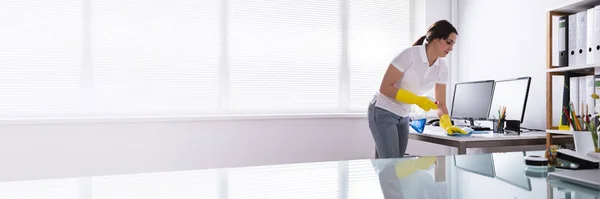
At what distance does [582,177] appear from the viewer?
0.86 meters

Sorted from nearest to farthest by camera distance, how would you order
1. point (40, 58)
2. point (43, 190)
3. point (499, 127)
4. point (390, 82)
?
point (43, 190) → point (390, 82) → point (499, 127) → point (40, 58)

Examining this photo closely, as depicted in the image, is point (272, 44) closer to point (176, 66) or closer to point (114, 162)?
point (176, 66)

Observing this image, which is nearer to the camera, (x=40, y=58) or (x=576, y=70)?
(x=576, y=70)

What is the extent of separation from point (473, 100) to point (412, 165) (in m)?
2.05

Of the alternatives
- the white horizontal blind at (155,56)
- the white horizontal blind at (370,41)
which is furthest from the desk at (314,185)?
the white horizontal blind at (370,41)

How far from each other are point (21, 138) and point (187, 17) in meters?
1.32

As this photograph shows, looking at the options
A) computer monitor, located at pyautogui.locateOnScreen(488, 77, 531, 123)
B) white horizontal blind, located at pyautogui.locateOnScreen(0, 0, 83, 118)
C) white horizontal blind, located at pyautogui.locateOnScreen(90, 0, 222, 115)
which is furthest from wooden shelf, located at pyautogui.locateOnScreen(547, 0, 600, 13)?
white horizontal blind, located at pyautogui.locateOnScreen(0, 0, 83, 118)

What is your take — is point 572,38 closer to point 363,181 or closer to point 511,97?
point 511,97

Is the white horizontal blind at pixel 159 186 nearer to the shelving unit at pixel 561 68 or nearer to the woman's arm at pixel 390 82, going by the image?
the woman's arm at pixel 390 82

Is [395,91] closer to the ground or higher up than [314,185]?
higher up

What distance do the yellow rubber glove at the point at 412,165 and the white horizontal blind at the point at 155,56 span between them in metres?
2.35

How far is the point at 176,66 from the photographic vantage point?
3227 millimetres

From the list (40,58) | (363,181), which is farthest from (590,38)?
(40,58)

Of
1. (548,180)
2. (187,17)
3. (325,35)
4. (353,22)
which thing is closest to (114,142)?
(187,17)
